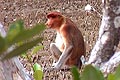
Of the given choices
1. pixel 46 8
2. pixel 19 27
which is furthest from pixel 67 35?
pixel 19 27

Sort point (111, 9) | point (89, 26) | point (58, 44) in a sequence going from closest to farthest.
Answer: point (111, 9) → point (58, 44) → point (89, 26)

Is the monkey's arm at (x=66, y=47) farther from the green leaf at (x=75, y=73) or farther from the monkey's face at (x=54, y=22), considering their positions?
the green leaf at (x=75, y=73)

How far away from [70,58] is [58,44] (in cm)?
31

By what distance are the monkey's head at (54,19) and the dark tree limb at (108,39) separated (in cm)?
149

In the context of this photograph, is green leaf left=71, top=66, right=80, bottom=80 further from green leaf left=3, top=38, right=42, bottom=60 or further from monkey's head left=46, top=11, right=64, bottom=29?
monkey's head left=46, top=11, right=64, bottom=29

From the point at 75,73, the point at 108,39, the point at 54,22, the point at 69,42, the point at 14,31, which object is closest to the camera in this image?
the point at 14,31

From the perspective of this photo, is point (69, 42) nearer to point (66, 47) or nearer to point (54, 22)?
point (66, 47)

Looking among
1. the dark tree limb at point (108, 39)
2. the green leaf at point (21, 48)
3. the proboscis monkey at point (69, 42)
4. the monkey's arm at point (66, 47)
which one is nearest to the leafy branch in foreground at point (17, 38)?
the green leaf at point (21, 48)

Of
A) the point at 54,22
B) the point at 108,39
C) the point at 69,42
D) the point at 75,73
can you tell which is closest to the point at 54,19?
the point at 54,22

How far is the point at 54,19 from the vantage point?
4.24 m

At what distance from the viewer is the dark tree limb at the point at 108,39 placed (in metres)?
2.54

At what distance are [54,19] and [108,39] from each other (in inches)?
64.0

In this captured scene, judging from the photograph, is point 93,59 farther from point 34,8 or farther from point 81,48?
point 34,8

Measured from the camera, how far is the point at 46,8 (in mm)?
7160
